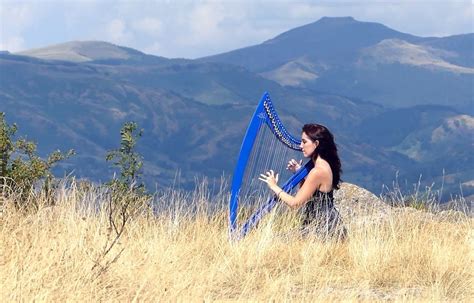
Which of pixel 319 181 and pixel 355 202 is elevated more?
pixel 319 181

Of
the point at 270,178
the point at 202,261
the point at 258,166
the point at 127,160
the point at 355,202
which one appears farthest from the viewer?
the point at 127,160

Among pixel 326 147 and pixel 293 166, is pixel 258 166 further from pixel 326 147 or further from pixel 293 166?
pixel 326 147

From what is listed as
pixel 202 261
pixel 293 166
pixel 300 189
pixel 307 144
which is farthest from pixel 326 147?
pixel 202 261

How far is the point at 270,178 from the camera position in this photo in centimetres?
764

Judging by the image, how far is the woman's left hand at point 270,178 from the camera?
7.59 metres

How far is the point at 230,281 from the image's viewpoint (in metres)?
6.06

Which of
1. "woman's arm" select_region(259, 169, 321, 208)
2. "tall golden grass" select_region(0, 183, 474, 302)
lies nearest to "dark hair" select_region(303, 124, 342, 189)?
"woman's arm" select_region(259, 169, 321, 208)

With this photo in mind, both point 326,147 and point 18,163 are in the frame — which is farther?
point 18,163

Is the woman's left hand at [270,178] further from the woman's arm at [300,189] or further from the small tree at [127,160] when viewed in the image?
the small tree at [127,160]

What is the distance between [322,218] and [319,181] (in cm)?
41

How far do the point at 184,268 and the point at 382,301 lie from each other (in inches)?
53.2

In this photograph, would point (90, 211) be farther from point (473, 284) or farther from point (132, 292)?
point (473, 284)

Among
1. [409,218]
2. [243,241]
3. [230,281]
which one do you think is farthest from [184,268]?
[409,218]

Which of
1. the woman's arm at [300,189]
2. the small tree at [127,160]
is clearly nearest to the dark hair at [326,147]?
the woman's arm at [300,189]
